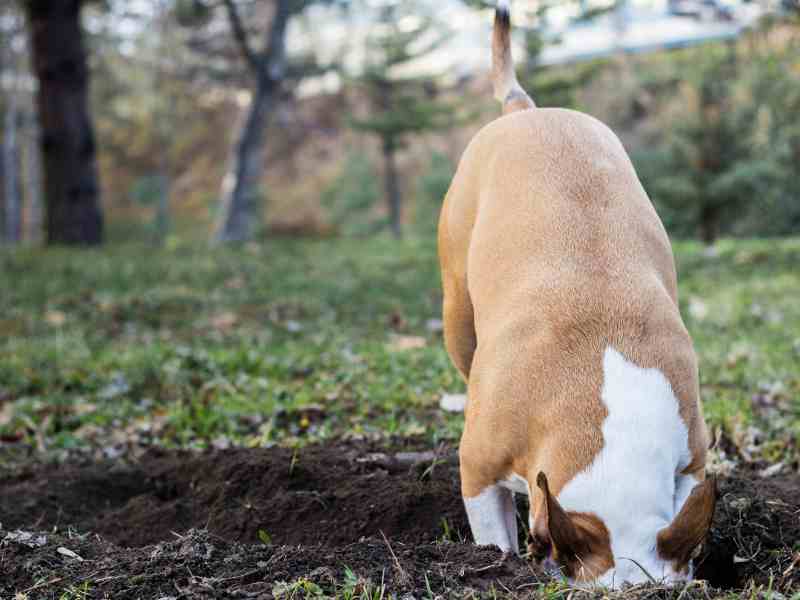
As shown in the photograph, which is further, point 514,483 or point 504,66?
point 504,66

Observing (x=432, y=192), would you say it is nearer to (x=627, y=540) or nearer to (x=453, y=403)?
(x=453, y=403)

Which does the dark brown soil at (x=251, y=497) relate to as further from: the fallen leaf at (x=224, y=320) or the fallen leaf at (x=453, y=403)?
the fallen leaf at (x=224, y=320)

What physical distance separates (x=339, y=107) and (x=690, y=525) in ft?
148

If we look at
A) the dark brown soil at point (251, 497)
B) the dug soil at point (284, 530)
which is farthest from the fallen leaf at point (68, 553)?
the dark brown soil at point (251, 497)

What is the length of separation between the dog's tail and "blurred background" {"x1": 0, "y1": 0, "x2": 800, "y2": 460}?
5.80 ft

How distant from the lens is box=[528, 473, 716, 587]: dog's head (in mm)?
2529

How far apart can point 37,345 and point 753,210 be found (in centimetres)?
1502

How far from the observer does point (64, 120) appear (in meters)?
13.3

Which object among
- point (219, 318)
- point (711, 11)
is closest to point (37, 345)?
point (219, 318)

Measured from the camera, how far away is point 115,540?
3.90 meters

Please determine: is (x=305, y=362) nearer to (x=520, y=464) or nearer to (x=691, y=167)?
(x=520, y=464)

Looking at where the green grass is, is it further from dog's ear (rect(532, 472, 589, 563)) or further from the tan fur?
dog's ear (rect(532, 472, 589, 563))

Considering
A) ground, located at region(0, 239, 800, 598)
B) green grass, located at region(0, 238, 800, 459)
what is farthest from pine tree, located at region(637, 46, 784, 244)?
ground, located at region(0, 239, 800, 598)

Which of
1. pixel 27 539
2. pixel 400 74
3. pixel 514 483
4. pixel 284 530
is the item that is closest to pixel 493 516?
pixel 514 483
